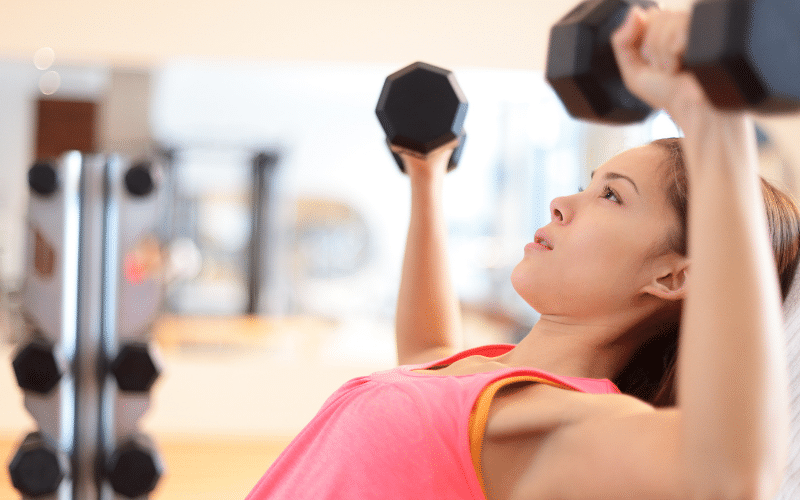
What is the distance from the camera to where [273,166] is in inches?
159

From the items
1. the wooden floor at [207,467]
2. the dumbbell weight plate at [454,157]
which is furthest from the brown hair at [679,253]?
the wooden floor at [207,467]

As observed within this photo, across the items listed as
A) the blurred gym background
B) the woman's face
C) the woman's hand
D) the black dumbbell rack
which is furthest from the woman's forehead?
the blurred gym background

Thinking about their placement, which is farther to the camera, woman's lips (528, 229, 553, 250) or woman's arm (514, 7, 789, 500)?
woman's lips (528, 229, 553, 250)

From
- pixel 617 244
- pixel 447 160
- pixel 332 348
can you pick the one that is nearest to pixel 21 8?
pixel 332 348

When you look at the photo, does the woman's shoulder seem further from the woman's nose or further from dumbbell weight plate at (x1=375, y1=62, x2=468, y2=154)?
dumbbell weight plate at (x1=375, y1=62, x2=468, y2=154)

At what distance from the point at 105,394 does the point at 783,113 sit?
1092 millimetres

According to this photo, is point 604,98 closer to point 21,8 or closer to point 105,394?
point 105,394

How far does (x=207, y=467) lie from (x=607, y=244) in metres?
2.47

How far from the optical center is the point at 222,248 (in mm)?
4090

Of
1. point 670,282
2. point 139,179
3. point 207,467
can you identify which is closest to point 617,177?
point 670,282

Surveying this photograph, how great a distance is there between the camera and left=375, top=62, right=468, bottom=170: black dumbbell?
96 centimetres

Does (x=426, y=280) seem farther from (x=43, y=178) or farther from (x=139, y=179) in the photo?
(x=43, y=178)

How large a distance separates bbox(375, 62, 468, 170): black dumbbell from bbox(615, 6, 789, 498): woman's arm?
0.54 m

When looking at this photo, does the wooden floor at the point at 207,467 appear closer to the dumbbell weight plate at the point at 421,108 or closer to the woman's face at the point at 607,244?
the dumbbell weight plate at the point at 421,108
